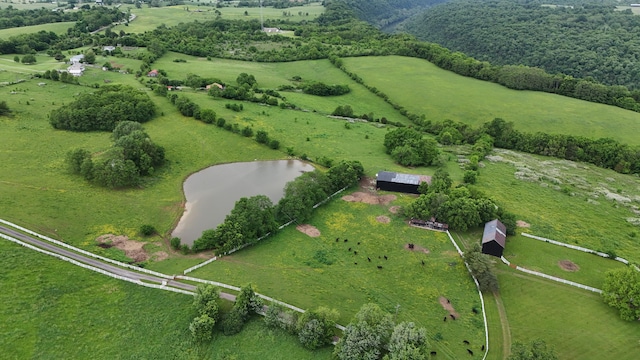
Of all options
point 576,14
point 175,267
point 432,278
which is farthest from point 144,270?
point 576,14

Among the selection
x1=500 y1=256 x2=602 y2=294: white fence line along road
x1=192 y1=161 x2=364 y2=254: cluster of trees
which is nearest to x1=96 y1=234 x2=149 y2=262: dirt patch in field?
x1=192 y1=161 x2=364 y2=254: cluster of trees

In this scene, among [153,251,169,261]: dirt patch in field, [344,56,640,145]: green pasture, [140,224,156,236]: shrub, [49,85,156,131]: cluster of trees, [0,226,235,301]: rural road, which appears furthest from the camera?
[344,56,640,145]: green pasture

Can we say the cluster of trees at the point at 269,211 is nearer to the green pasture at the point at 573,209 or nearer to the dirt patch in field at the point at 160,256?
the dirt patch in field at the point at 160,256

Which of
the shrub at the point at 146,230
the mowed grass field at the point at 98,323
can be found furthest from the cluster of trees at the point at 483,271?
the shrub at the point at 146,230

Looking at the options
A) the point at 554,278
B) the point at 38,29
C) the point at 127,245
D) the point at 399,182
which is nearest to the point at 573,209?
the point at 554,278

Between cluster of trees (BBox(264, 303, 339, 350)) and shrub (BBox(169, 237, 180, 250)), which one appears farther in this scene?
shrub (BBox(169, 237, 180, 250))

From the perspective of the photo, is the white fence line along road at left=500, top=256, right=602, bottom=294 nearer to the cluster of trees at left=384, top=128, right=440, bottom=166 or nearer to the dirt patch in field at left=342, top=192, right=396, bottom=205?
the dirt patch in field at left=342, top=192, right=396, bottom=205

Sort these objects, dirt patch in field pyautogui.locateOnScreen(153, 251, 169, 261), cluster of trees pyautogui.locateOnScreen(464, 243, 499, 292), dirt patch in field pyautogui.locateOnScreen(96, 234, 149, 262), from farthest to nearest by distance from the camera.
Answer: dirt patch in field pyautogui.locateOnScreen(96, 234, 149, 262) < dirt patch in field pyautogui.locateOnScreen(153, 251, 169, 261) < cluster of trees pyautogui.locateOnScreen(464, 243, 499, 292)

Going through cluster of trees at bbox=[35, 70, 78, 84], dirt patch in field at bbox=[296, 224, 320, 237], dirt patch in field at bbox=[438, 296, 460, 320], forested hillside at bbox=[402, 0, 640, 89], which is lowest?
Result: dirt patch in field at bbox=[438, 296, 460, 320]

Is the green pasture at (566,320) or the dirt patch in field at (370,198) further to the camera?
the dirt patch in field at (370,198)
